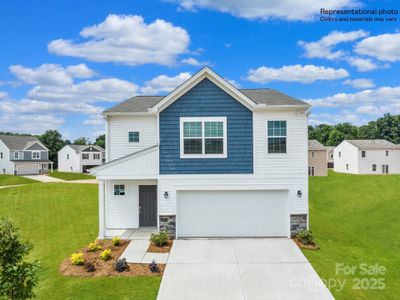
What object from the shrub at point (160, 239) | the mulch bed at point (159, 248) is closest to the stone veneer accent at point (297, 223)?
the mulch bed at point (159, 248)

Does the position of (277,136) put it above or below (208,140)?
above

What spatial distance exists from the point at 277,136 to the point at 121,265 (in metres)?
8.56

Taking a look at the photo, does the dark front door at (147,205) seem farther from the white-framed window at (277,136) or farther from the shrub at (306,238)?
the shrub at (306,238)

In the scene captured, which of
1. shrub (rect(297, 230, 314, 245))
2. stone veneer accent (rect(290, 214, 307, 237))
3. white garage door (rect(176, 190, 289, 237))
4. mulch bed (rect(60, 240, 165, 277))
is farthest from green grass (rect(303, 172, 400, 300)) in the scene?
mulch bed (rect(60, 240, 165, 277))

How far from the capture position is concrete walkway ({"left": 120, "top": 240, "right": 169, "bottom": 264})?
432 inches

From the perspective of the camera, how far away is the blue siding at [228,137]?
13.6m

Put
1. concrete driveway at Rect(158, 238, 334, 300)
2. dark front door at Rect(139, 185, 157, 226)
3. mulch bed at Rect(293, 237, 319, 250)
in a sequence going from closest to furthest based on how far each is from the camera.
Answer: concrete driveway at Rect(158, 238, 334, 300) → mulch bed at Rect(293, 237, 319, 250) → dark front door at Rect(139, 185, 157, 226)

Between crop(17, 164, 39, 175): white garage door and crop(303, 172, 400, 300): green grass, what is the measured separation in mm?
49850

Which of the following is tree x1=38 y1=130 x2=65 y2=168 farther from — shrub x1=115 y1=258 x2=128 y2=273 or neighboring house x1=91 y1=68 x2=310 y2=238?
shrub x1=115 y1=258 x2=128 y2=273

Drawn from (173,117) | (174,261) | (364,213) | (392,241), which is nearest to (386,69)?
(364,213)

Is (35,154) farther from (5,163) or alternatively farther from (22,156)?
(5,163)

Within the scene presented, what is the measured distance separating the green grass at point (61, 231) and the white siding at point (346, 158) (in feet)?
136

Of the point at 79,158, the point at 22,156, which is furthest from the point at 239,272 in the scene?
the point at 22,156

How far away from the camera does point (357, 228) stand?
20.6 m
